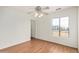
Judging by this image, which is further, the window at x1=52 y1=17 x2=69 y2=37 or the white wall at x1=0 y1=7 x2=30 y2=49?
the white wall at x1=0 y1=7 x2=30 y2=49

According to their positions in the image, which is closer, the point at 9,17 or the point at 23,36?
the point at 23,36

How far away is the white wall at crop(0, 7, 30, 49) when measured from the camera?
185 centimetres

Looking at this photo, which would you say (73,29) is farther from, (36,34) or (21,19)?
(21,19)

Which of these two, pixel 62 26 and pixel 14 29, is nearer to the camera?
pixel 62 26

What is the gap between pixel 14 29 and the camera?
206 cm

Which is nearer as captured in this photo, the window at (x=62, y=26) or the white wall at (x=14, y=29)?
the window at (x=62, y=26)

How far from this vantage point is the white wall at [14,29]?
185cm

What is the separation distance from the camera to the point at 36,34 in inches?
71.8

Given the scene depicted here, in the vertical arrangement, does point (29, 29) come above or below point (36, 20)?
below
